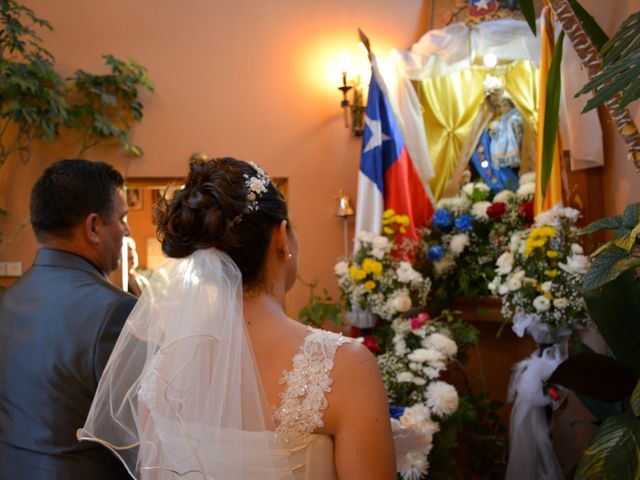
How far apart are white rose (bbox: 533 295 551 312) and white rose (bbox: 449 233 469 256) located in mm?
832

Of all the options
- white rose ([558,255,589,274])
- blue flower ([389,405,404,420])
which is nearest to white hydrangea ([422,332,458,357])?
white rose ([558,255,589,274])

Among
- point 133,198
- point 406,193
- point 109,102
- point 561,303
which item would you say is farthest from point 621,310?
point 133,198

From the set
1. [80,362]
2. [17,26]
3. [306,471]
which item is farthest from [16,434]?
[17,26]

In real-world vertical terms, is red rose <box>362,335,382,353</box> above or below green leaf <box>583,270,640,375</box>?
below

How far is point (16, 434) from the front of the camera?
167 cm

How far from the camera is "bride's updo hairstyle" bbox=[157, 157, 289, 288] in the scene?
1.27 m

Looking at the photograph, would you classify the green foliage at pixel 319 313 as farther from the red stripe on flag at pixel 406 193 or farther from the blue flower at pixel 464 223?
the blue flower at pixel 464 223

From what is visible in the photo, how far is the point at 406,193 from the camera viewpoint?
369cm

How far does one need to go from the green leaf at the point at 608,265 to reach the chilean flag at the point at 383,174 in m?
2.07

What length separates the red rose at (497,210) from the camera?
332cm

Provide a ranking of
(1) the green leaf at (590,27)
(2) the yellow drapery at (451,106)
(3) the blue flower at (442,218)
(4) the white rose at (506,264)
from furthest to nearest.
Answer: (2) the yellow drapery at (451,106), (3) the blue flower at (442,218), (4) the white rose at (506,264), (1) the green leaf at (590,27)

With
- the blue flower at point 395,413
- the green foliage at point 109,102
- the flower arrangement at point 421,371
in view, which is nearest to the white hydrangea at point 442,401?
the flower arrangement at point 421,371

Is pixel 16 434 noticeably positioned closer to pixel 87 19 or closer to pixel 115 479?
pixel 115 479

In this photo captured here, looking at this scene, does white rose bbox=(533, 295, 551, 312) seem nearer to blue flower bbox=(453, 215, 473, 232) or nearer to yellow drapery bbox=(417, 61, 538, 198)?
blue flower bbox=(453, 215, 473, 232)
